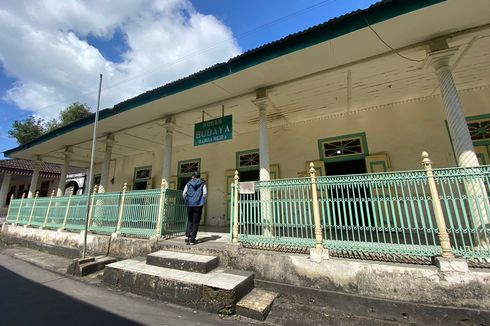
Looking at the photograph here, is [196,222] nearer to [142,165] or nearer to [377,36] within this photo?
[377,36]

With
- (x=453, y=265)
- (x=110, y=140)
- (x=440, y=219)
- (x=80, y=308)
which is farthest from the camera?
(x=110, y=140)

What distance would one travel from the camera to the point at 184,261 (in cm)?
400

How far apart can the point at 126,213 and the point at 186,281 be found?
3328 mm

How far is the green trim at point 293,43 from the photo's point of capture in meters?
3.54

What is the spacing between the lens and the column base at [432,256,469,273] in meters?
2.79

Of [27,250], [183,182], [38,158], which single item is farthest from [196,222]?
[38,158]

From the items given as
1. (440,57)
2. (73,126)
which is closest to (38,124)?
(73,126)

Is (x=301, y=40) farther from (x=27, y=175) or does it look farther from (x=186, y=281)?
(x=27, y=175)

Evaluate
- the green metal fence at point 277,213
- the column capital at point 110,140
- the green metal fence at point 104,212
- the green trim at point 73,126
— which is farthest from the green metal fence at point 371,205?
the column capital at point 110,140

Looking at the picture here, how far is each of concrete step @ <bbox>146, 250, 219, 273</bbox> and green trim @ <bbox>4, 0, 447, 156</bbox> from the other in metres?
3.74

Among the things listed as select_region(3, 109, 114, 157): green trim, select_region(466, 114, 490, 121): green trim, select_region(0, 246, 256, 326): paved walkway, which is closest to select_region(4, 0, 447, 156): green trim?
select_region(3, 109, 114, 157): green trim

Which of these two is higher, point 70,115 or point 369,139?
point 70,115

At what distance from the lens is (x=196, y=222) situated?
15.6ft

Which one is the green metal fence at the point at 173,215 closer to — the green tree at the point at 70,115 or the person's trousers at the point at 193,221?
the person's trousers at the point at 193,221
